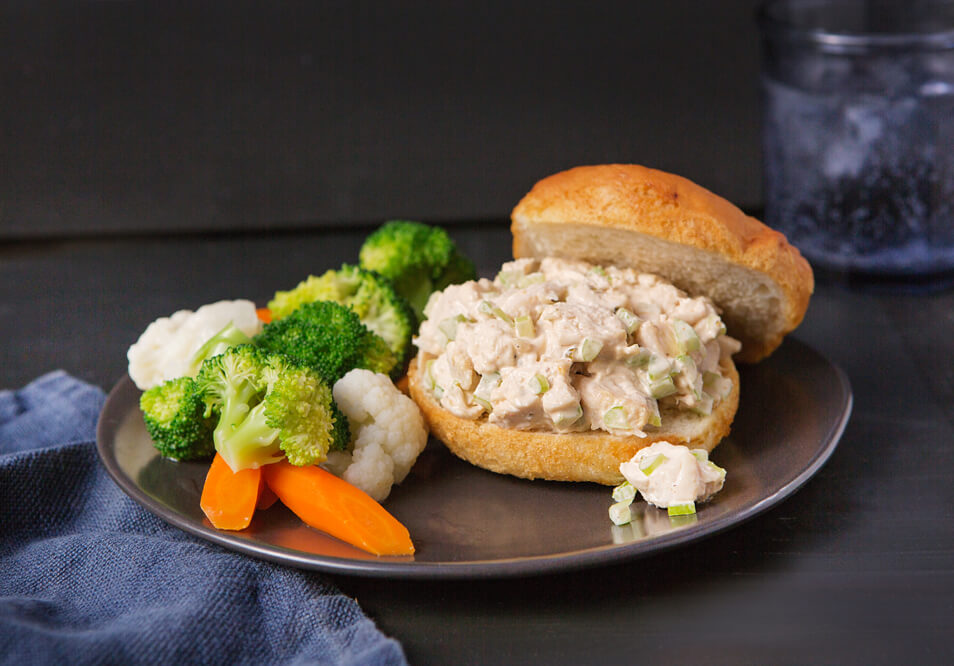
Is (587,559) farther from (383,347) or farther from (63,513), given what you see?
(63,513)

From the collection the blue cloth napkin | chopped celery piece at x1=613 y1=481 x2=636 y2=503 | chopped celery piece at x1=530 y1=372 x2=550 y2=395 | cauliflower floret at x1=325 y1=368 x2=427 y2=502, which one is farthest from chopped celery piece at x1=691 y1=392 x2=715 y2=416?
the blue cloth napkin

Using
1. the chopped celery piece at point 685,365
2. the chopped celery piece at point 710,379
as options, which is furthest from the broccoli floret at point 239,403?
the chopped celery piece at point 710,379

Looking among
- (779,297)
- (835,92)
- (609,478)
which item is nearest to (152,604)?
(609,478)

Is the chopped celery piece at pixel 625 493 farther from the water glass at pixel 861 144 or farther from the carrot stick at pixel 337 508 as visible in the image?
the water glass at pixel 861 144

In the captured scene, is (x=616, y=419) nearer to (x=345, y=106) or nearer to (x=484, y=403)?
(x=484, y=403)

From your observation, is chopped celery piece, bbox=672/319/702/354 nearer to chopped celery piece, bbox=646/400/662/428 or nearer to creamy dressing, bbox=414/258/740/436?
creamy dressing, bbox=414/258/740/436
